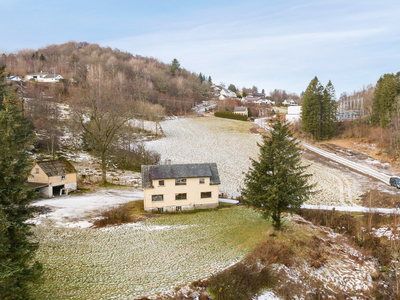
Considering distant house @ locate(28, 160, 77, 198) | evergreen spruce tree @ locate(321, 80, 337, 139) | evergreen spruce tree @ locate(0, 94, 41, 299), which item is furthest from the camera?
evergreen spruce tree @ locate(321, 80, 337, 139)

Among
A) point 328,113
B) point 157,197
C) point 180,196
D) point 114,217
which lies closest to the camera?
point 114,217

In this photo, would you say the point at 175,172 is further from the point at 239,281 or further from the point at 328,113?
the point at 328,113

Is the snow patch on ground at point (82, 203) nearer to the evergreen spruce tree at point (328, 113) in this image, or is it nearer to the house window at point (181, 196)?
the house window at point (181, 196)

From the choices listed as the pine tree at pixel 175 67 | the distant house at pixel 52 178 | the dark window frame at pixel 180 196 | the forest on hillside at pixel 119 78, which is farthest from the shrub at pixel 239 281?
the pine tree at pixel 175 67

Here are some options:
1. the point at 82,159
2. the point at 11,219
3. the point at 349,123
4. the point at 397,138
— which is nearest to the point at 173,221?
the point at 11,219

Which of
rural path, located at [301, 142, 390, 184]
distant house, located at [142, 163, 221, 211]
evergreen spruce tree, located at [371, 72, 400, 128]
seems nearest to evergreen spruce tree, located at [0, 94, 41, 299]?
distant house, located at [142, 163, 221, 211]

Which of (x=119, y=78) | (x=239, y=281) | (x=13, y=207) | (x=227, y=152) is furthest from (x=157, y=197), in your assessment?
(x=119, y=78)

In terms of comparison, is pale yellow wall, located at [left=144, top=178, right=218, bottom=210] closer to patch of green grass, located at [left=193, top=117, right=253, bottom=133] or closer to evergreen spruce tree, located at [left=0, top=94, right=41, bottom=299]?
evergreen spruce tree, located at [left=0, top=94, right=41, bottom=299]
